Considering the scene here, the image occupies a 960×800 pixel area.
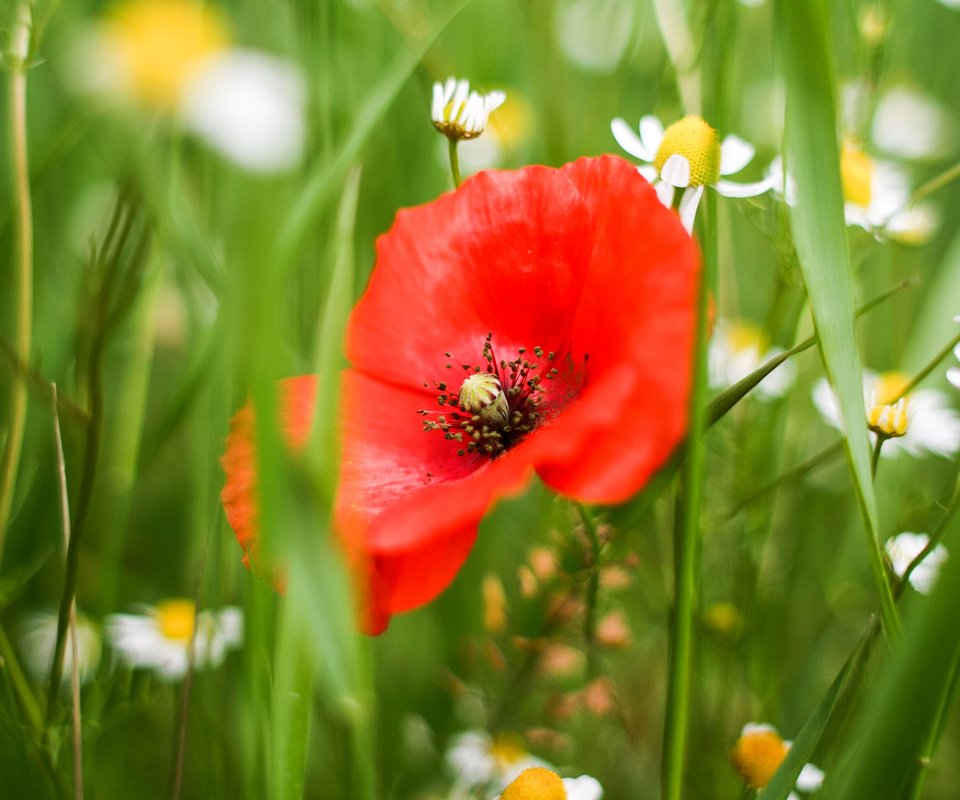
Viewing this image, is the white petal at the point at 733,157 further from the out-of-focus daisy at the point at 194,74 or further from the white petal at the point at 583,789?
the white petal at the point at 583,789

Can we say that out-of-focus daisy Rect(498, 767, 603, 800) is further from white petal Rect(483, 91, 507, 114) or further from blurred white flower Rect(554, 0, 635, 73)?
blurred white flower Rect(554, 0, 635, 73)

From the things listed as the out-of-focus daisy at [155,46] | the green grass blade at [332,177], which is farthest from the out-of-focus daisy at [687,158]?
the out-of-focus daisy at [155,46]

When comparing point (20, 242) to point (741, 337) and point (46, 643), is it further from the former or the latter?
point (741, 337)

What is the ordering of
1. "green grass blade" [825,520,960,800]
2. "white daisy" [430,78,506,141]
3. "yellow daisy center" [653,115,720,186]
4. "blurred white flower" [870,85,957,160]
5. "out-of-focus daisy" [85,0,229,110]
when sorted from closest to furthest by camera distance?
"green grass blade" [825,520,960,800] < "yellow daisy center" [653,115,720,186] < "white daisy" [430,78,506,141] < "out-of-focus daisy" [85,0,229,110] < "blurred white flower" [870,85,957,160]

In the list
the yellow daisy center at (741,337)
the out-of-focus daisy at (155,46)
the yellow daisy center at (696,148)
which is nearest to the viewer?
the yellow daisy center at (696,148)

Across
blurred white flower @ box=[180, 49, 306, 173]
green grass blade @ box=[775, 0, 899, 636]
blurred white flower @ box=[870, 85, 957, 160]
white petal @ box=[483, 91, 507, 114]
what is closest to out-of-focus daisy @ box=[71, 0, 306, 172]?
blurred white flower @ box=[180, 49, 306, 173]

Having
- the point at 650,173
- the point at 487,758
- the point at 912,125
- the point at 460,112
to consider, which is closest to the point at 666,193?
the point at 650,173
